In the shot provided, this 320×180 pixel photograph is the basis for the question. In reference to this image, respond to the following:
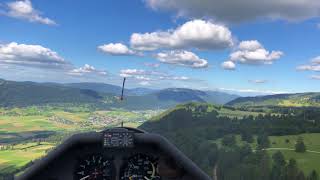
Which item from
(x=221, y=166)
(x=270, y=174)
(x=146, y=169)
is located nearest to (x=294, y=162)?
(x=270, y=174)

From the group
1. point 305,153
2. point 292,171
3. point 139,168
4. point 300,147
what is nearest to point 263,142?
point 300,147

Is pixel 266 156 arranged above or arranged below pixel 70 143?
below

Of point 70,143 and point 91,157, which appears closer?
point 70,143

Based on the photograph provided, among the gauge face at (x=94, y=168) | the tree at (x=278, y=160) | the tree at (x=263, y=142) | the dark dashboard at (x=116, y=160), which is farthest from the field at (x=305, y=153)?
the gauge face at (x=94, y=168)

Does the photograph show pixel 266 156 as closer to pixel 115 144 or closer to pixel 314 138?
pixel 314 138

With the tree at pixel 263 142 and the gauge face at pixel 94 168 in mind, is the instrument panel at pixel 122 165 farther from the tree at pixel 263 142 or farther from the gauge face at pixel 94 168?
the tree at pixel 263 142

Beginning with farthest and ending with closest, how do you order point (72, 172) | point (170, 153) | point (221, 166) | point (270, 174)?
point (221, 166) → point (270, 174) → point (72, 172) → point (170, 153)

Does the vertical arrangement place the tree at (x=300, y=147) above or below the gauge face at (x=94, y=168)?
below

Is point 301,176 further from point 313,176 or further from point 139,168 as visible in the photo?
point 139,168
